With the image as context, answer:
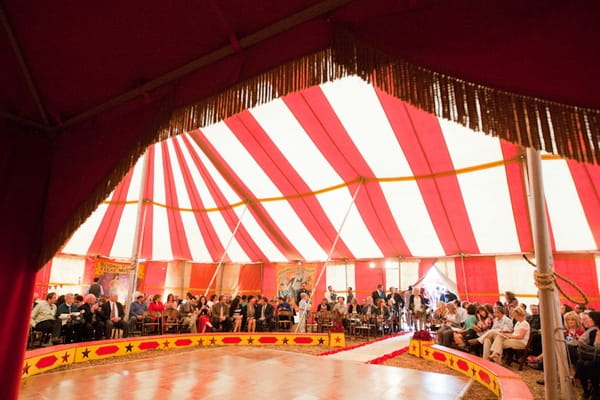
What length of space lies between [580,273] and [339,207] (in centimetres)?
571

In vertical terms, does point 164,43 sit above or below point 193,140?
below

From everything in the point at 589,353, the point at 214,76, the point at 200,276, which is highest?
the point at 214,76

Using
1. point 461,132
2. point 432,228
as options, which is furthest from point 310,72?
point 432,228

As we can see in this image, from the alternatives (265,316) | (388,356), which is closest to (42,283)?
(265,316)

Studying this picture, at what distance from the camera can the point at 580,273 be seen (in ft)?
25.1

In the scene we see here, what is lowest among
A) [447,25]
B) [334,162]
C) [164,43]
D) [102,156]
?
[102,156]

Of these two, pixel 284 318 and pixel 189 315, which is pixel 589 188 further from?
pixel 189 315

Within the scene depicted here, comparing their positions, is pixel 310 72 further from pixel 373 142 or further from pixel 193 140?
pixel 193 140

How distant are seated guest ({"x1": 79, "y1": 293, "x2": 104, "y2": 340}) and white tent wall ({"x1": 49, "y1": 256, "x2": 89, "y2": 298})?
19.7 feet

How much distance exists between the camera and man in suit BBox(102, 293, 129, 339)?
5.98 meters

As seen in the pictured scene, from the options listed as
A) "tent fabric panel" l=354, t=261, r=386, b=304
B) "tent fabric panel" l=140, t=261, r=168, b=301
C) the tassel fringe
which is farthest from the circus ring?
"tent fabric panel" l=140, t=261, r=168, b=301

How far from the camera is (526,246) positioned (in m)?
7.71

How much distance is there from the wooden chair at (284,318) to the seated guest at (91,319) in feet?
13.5

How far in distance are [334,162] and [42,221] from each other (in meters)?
6.13
